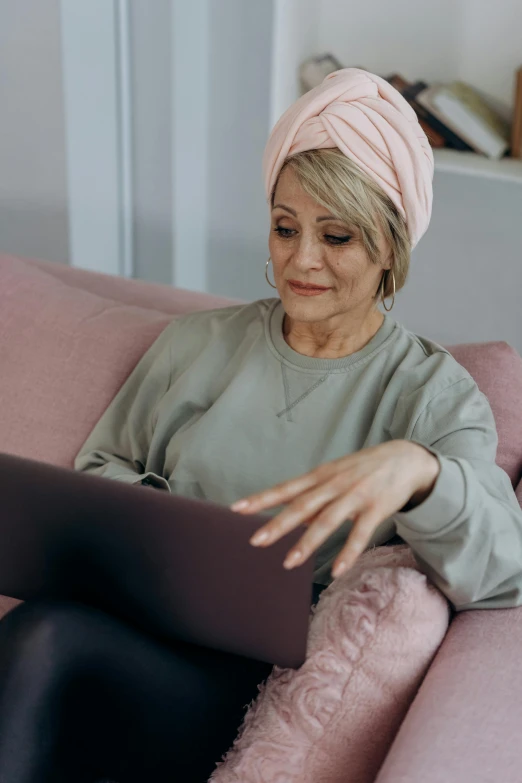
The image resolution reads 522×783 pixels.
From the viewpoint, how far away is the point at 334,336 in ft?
4.68

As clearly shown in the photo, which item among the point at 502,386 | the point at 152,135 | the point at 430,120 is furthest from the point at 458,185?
the point at 502,386

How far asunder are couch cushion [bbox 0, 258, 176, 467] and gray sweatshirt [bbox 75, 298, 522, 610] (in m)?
0.06

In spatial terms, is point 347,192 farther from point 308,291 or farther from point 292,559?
point 292,559

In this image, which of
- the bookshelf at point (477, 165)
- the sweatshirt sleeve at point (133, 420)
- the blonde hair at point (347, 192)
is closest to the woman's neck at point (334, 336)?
the blonde hair at point (347, 192)

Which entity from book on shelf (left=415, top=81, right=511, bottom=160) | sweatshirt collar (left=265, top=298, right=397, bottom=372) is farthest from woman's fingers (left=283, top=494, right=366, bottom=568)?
book on shelf (left=415, top=81, right=511, bottom=160)

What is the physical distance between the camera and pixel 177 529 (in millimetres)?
1012

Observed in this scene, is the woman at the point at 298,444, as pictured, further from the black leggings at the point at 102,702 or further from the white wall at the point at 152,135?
the white wall at the point at 152,135

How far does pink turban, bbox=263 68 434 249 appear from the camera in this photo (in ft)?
4.26

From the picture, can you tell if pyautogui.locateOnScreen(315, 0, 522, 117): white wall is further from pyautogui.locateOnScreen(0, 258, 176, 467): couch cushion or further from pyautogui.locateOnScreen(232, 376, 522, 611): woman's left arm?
pyautogui.locateOnScreen(232, 376, 522, 611): woman's left arm

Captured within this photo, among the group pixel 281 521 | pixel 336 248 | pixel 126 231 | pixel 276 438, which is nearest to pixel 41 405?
pixel 276 438

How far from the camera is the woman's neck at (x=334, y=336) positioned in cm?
142

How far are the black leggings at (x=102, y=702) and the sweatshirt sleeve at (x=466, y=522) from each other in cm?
32

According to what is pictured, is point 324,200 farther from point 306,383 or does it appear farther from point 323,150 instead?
point 306,383

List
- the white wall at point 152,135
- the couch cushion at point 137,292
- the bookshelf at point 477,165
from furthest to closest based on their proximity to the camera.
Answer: the white wall at point 152,135, the bookshelf at point 477,165, the couch cushion at point 137,292
